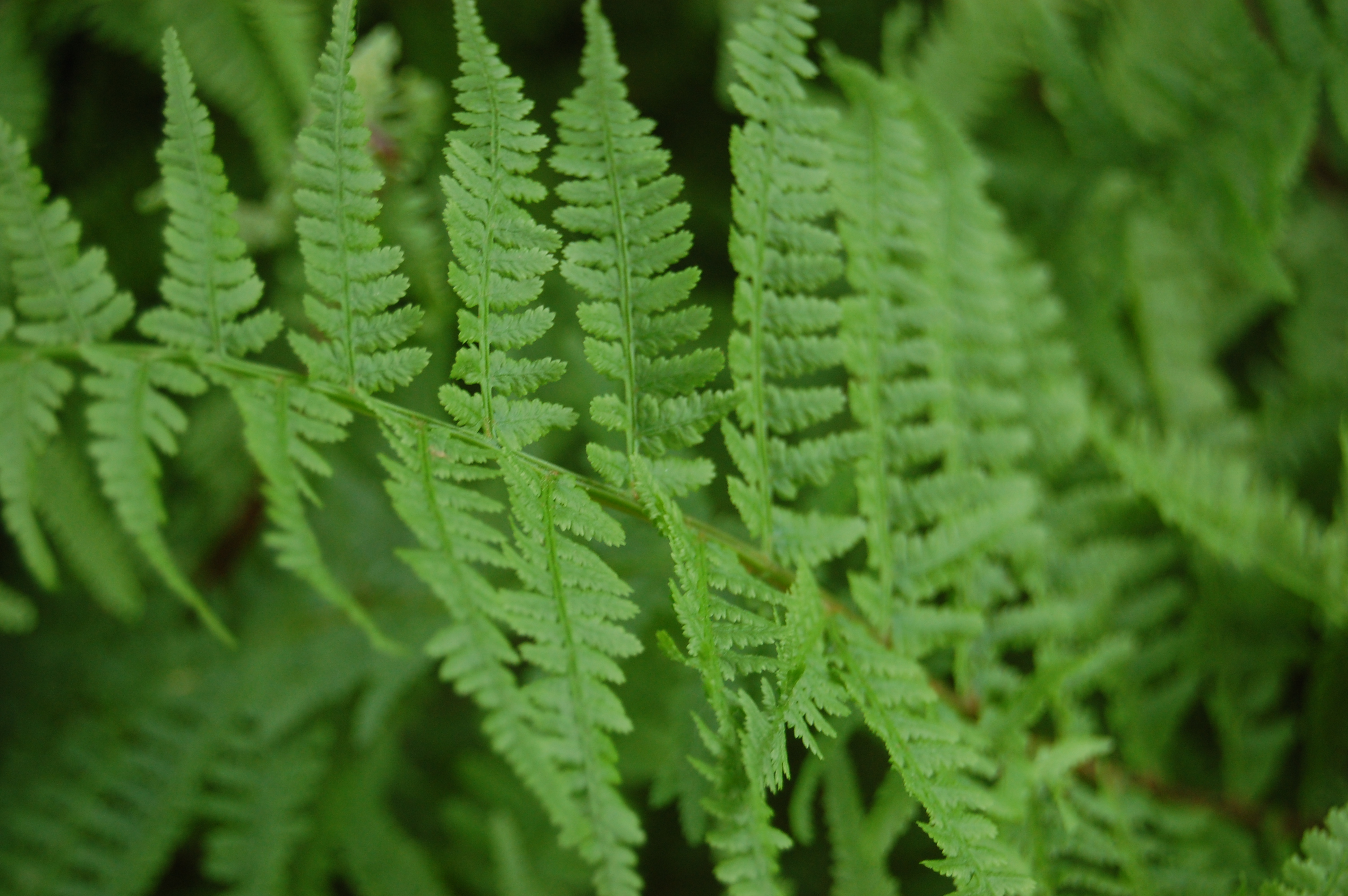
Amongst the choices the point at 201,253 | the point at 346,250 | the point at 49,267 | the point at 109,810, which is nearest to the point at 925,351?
the point at 346,250

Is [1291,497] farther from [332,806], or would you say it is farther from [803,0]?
[332,806]

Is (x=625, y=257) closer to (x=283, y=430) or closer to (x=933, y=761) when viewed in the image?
(x=283, y=430)

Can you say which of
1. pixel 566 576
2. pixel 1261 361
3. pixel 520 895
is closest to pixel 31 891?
pixel 520 895

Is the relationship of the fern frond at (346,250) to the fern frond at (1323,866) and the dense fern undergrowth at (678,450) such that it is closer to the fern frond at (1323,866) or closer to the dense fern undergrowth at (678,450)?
the dense fern undergrowth at (678,450)

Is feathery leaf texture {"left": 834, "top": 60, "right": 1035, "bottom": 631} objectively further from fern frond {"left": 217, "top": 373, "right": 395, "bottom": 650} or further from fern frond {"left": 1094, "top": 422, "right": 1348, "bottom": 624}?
fern frond {"left": 217, "top": 373, "right": 395, "bottom": 650}

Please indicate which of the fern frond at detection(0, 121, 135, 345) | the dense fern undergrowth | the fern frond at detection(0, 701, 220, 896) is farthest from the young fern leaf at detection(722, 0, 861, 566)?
the fern frond at detection(0, 701, 220, 896)
